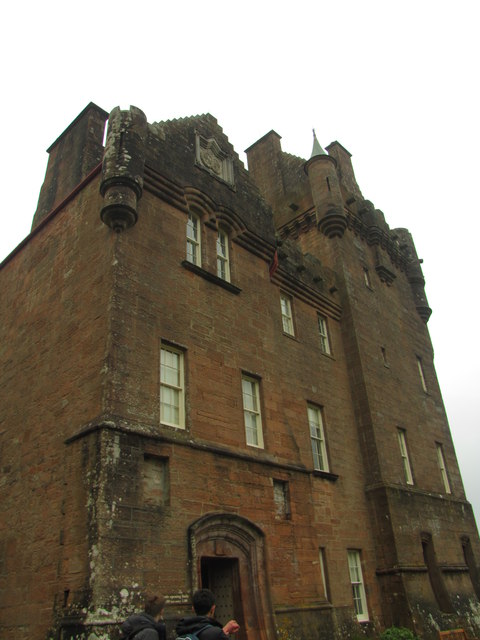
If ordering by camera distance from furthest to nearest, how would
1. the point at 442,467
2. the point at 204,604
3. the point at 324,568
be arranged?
the point at 442,467 → the point at 324,568 → the point at 204,604

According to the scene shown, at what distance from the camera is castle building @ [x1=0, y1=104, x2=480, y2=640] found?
10.3 meters

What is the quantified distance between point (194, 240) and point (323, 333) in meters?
7.02

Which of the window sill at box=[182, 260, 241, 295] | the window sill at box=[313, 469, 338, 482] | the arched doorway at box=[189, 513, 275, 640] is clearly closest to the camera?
the arched doorway at box=[189, 513, 275, 640]

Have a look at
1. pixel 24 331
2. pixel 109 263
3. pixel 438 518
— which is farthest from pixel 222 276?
pixel 438 518

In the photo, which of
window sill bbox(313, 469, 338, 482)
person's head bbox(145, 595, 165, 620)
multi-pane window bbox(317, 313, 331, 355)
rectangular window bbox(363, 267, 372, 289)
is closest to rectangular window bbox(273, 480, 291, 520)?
window sill bbox(313, 469, 338, 482)

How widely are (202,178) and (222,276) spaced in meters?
2.87

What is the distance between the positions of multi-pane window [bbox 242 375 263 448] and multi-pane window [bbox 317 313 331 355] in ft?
17.8

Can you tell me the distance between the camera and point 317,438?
55.9 feet

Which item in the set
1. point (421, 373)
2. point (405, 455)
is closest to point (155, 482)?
point (405, 455)

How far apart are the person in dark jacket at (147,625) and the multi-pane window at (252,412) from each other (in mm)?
7184

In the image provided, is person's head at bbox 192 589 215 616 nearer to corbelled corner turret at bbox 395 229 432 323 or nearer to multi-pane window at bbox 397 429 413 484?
multi-pane window at bbox 397 429 413 484

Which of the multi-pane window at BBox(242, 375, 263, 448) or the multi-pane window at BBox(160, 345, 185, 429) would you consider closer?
the multi-pane window at BBox(160, 345, 185, 429)

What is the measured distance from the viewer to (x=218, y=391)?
517 inches

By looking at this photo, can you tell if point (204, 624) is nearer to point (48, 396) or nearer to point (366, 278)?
point (48, 396)
